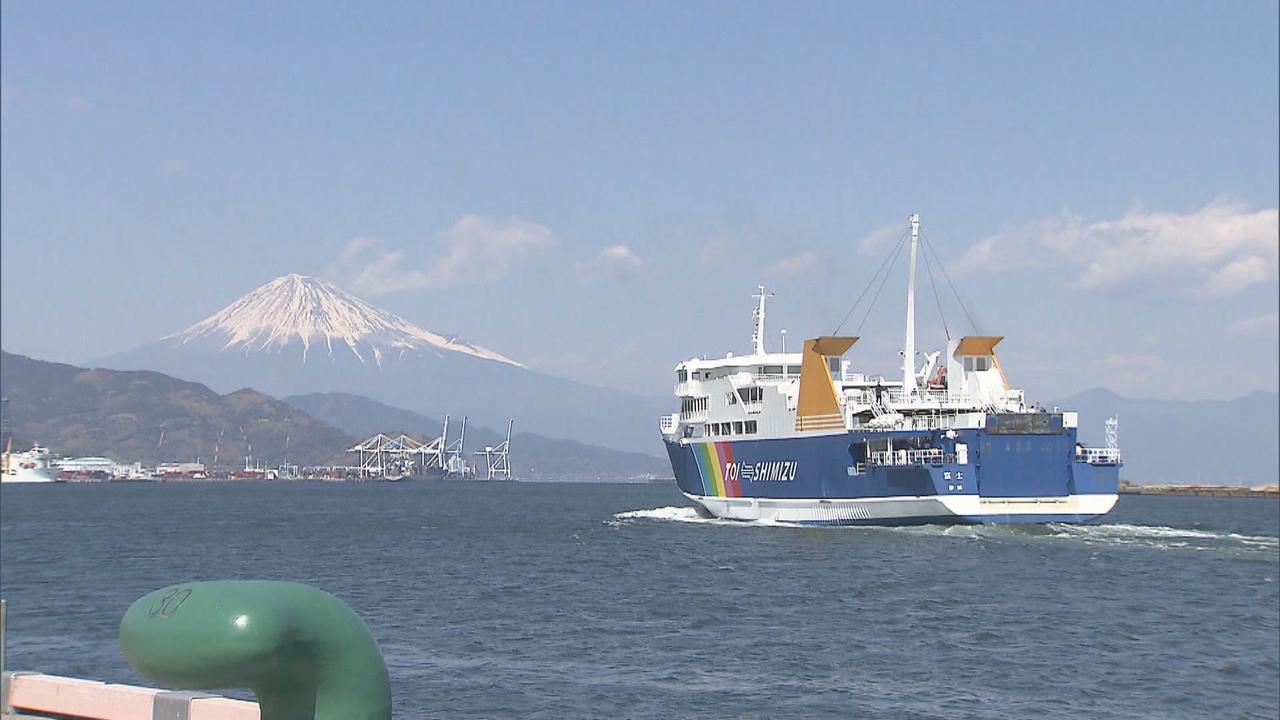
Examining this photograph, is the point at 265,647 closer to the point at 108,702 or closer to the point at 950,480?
the point at 108,702

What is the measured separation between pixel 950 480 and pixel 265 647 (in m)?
44.4

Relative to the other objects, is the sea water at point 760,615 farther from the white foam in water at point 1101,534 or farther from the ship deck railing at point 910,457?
the ship deck railing at point 910,457

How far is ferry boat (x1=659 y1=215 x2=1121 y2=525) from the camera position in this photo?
47.2 m

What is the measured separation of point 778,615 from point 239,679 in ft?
81.7

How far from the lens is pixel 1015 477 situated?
155 ft

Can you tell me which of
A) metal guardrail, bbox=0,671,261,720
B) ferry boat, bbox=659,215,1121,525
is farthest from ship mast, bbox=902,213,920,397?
metal guardrail, bbox=0,671,261,720

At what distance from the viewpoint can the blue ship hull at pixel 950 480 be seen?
154ft

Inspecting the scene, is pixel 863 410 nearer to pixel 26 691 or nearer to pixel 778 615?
pixel 778 615

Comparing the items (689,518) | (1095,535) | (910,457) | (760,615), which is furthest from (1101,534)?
(760,615)

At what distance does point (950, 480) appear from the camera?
46938 millimetres

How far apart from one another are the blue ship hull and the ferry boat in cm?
4

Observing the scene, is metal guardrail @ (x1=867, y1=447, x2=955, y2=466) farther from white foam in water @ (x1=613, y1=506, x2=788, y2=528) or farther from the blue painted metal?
white foam in water @ (x1=613, y1=506, x2=788, y2=528)

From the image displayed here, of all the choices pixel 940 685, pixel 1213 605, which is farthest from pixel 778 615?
pixel 1213 605

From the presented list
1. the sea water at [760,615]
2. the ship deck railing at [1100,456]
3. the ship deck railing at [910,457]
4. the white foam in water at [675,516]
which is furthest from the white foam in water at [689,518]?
the ship deck railing at [1100,456]
